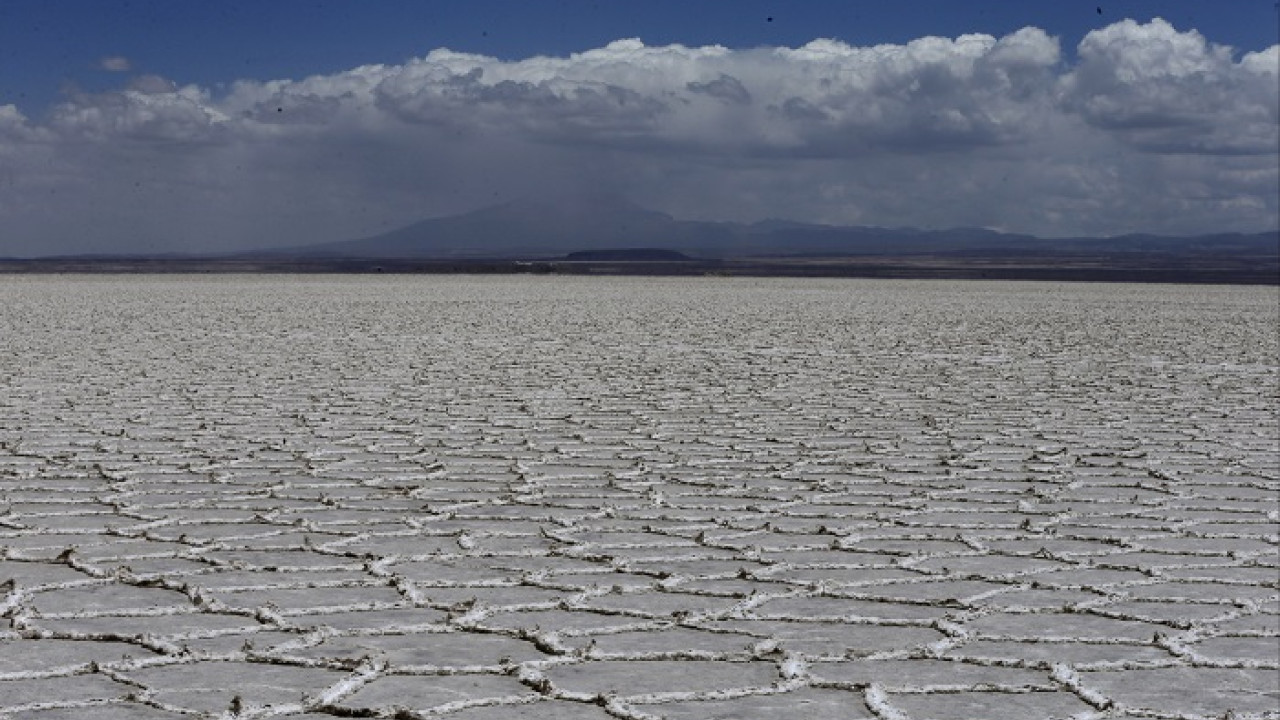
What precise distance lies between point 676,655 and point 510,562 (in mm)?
940

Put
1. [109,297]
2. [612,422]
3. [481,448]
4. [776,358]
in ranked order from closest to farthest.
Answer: [481,448]
[612,422]
[776,358]
[109,297]

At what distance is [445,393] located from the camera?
853 cm

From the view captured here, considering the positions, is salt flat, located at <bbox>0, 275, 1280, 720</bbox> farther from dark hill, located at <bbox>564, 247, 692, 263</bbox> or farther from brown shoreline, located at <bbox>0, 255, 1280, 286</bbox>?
dark hill, located at <bbox>564, 247, 692, 263</bbox>

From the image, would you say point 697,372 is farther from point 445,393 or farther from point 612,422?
point 612,422

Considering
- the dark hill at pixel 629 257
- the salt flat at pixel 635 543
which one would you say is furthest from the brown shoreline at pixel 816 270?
the salt flat at pixel 635 543

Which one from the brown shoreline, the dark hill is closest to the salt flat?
the brown shoreline

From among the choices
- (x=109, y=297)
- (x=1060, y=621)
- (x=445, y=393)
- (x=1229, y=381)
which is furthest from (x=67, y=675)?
(x=109, y=297)

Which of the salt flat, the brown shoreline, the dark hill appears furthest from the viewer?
the dark hill

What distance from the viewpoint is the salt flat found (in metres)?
2.83

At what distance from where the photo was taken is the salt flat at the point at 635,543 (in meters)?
2.83

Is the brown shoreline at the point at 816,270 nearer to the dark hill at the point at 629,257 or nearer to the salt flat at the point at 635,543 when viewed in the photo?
the dark hill at the point at 629,257

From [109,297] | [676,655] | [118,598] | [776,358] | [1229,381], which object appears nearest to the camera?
[676,655]

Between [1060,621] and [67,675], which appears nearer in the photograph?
[67,675]

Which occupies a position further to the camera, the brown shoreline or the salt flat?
the brown shoreline
